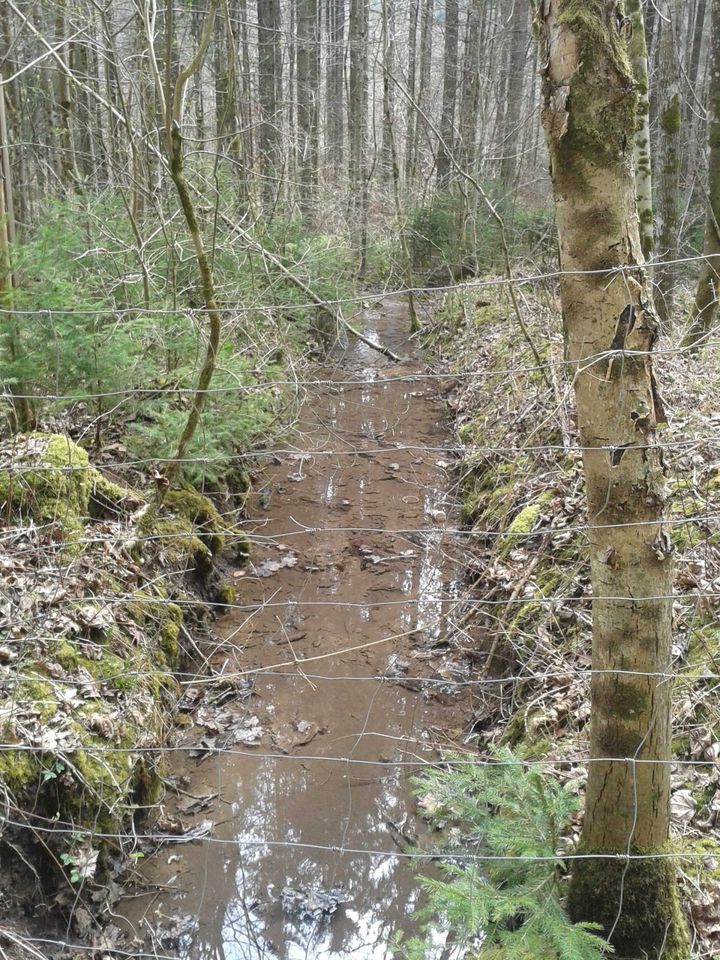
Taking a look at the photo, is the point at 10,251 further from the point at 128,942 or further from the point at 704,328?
the point at 704,328

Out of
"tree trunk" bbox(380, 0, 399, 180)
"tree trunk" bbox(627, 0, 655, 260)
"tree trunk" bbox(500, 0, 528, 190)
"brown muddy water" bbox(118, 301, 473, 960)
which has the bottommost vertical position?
"brown muddy water" bbox(118, 301, 473, 960)

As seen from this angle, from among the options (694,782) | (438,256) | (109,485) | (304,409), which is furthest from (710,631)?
(438,256)

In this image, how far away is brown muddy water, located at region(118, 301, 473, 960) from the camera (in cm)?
352

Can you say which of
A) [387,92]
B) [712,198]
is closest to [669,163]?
[712,198]

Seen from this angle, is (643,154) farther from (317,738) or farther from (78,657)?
(78,657)

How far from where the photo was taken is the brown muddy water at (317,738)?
3.52m

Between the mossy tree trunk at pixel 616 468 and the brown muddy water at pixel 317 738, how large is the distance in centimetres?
81

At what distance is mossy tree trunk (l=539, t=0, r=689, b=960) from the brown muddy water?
81 cm

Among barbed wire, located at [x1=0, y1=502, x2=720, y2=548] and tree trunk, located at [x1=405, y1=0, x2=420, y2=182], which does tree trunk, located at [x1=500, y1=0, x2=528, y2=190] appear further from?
barbed wire, located at [x1=0, y1=502, x2=720, y2=548]

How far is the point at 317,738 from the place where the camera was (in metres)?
4.63

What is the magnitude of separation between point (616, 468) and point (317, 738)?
9.87 feet

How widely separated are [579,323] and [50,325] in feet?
12.9

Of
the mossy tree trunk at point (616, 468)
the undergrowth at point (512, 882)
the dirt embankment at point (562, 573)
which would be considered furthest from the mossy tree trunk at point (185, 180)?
the undergrowth at point (512, 882)

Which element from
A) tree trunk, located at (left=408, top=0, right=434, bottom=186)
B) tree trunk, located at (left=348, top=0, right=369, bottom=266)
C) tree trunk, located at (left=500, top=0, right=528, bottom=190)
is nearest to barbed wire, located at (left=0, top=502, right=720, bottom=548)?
tree trunk, located at (left=348, top=0, right=369, bottom=266)
